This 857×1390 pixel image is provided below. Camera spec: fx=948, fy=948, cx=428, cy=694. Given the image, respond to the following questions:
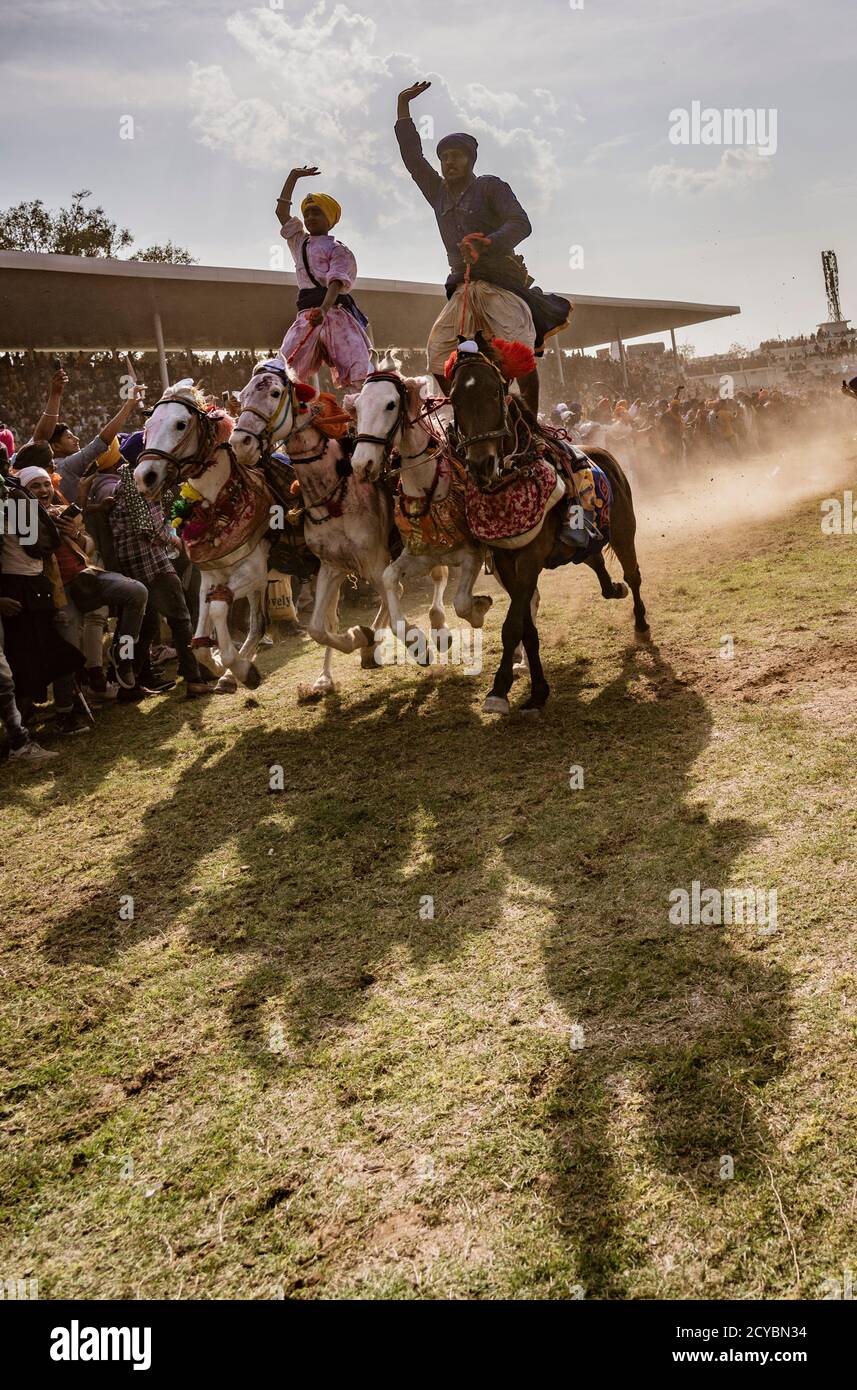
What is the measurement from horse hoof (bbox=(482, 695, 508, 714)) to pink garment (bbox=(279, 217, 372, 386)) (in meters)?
3.20

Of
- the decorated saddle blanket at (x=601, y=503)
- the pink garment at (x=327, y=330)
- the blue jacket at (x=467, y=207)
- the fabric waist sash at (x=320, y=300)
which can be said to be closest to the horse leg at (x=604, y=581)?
the decorated saddle blanket at (x=601, y=503)

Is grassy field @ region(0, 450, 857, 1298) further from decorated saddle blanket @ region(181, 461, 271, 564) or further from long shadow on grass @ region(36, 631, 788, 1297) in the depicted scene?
decorated saddle blanket @ region(181, 461, 271, 564)

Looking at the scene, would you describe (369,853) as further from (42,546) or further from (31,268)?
(31,268)

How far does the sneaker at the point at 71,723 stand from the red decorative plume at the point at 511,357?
4.53m

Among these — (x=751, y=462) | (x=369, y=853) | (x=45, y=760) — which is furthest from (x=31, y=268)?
(x=751, y=462)

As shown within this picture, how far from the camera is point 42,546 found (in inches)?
295

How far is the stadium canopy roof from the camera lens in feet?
48.3

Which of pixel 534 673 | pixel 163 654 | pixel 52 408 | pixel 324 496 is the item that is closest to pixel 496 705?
pixel 534 673

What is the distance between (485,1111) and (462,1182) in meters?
0.27

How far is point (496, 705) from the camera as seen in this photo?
21.0ft

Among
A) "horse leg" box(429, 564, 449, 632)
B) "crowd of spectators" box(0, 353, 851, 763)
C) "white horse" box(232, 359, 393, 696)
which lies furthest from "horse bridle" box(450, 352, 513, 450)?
"crowd of spectators" box(0, 353, 851, 763)

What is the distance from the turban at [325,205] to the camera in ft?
25.0

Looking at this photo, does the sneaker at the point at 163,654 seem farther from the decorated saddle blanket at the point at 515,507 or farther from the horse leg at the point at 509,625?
the decorated saddle blanket at the point at 515,507
